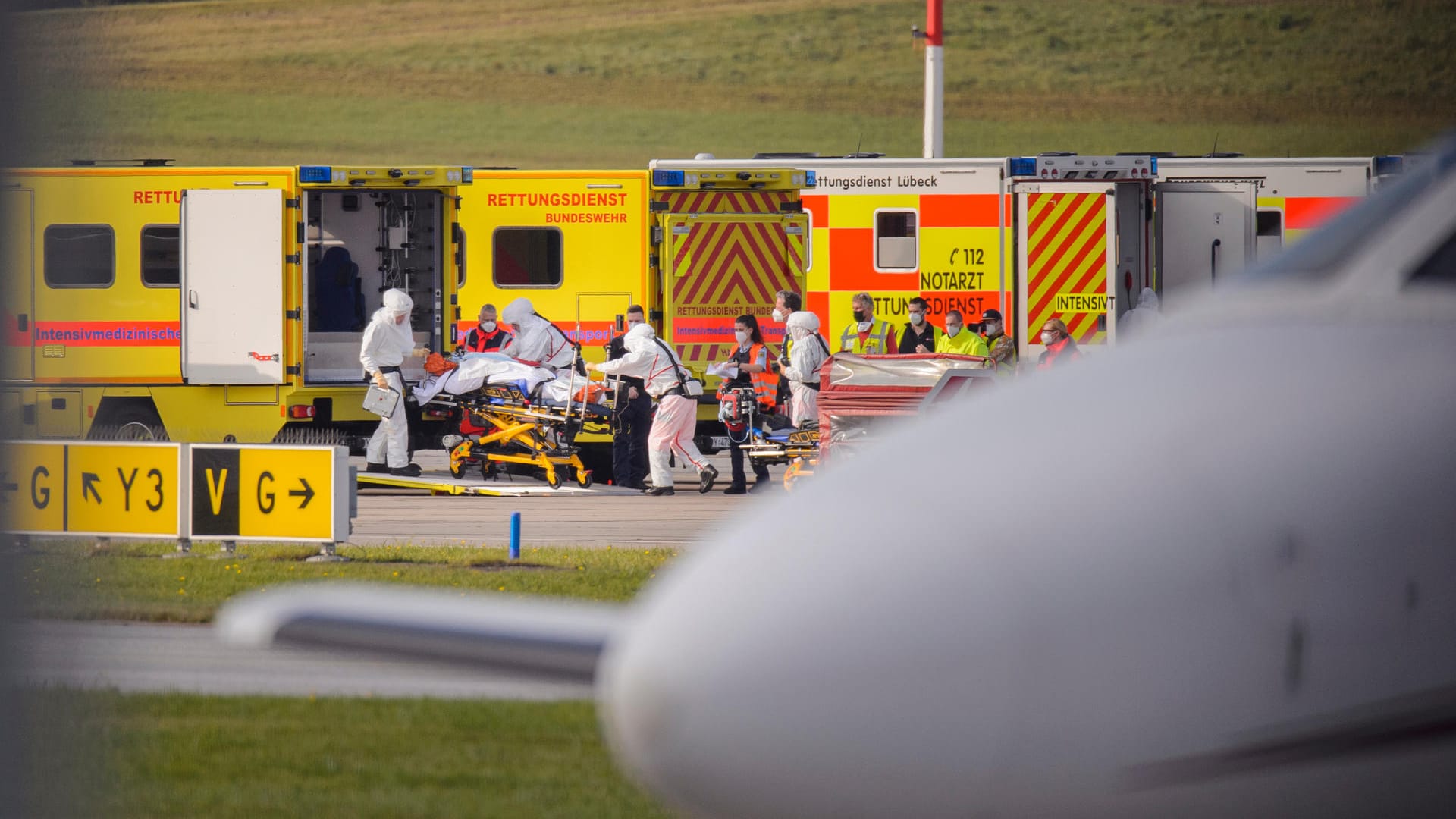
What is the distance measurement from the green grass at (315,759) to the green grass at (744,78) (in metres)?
48.4

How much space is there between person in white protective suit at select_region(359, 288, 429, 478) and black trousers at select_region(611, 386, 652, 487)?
2.08 m

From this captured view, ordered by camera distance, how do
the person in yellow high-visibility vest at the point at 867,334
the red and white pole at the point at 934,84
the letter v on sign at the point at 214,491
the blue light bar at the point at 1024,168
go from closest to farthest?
the letter v on sign at the point at 214,491 → the person in yellow high-visibility vest at the point at 867,334 → the blue light bar at the point at 1024,168 → the red and white pole at the point at 934,84

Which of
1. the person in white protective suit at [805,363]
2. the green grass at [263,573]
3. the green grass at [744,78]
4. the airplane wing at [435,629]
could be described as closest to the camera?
the airplane wing at [435,629]

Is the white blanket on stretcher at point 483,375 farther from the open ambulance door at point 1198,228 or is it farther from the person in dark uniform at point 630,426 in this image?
the open ambulance door at point 1198,228

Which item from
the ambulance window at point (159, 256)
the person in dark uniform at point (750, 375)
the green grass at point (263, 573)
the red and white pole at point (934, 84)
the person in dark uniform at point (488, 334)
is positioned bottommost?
the green grass at point (263, 573)

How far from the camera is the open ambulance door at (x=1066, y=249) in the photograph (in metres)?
19.5

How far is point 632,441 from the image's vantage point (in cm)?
1773

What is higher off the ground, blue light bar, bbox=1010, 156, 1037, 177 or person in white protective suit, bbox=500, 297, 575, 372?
blue light bar, bbox=1010, 156, 1037, 177

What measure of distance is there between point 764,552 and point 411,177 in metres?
16.3

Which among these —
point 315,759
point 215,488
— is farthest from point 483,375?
point 315,759

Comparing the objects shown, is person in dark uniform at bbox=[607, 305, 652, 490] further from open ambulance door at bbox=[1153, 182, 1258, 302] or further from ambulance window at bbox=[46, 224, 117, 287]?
open ambulance door at bbox=[1153, 182, 1258, 302]

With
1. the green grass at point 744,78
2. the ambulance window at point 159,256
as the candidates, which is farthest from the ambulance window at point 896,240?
the green grass at point 744,78

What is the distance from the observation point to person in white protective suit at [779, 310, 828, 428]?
55.3ft

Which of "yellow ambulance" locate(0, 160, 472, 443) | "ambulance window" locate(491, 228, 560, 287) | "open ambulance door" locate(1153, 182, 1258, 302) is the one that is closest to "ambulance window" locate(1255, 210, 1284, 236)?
"open ambulance door" locate(1153, 182, 1258, 302)
